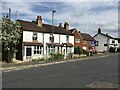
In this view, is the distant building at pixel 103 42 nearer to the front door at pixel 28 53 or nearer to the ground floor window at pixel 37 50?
the ground floor window at pixel 37 50

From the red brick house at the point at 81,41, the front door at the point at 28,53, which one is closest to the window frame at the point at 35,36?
the front door at the point at 28,53

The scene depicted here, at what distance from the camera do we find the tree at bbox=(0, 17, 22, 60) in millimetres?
39000

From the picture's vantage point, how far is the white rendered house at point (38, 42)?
4347cm

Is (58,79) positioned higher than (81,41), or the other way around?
(81,41)

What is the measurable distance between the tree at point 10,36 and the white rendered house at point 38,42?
2.10 meters

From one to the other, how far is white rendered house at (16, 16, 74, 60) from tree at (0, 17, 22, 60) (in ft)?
6.88

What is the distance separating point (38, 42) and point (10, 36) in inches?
360

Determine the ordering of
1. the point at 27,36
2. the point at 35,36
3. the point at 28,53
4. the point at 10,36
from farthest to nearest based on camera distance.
Answer: the point at 35,36 < the point at 27,36 < the point at 28,53 < the point at 10,36

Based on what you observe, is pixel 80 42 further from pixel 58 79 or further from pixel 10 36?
pixel 58 79

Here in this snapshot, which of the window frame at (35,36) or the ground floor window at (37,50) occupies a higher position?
the window frame at (35,36)

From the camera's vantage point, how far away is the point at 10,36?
129 ft

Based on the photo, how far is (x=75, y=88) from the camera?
1395 cm

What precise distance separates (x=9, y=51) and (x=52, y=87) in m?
23.9

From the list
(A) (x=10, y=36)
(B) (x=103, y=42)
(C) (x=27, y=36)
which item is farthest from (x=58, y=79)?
(B) (x=103, y=42)
